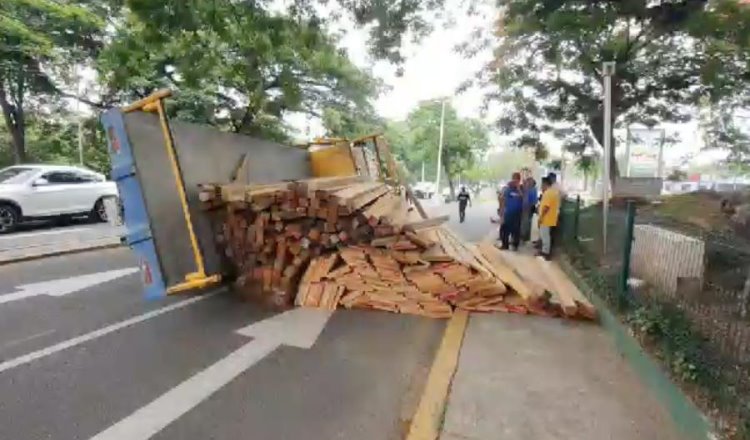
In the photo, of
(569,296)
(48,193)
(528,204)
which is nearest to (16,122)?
(48,193)

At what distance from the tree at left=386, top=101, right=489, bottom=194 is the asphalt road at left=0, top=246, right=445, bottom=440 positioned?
1573 inches

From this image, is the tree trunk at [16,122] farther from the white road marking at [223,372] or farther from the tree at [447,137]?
the tree at [447,137]

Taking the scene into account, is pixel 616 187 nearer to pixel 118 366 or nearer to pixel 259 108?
pixel 259 108

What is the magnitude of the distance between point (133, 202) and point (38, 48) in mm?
12273

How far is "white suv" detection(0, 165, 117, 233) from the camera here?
1160 centimetres

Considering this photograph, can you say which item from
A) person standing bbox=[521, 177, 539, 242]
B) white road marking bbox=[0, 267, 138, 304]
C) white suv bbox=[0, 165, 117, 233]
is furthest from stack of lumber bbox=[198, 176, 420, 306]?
white suv bbox=[0, 165, 117, 233]

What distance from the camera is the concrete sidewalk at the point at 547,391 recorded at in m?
3.12

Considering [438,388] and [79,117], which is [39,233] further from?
[79,117]

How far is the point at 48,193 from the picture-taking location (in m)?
12.3

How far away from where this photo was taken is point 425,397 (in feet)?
11.7

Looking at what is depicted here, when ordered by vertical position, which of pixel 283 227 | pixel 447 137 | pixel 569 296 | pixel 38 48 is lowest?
pixel 569 296

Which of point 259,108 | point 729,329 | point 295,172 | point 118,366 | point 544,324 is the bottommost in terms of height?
point 544,324

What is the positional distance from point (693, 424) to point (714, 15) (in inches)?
312

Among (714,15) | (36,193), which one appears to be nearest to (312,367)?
(714,15)
